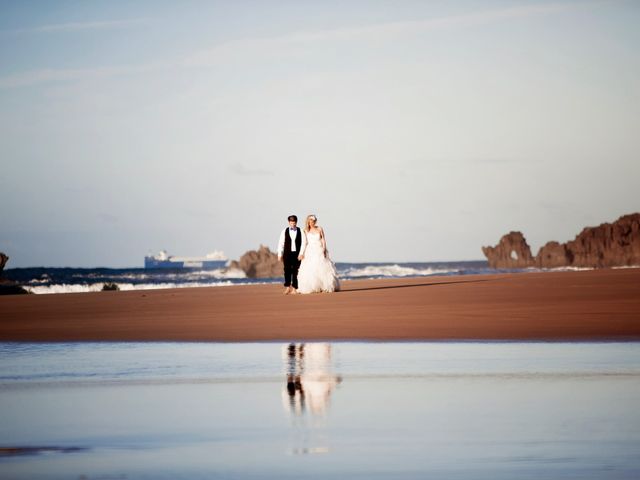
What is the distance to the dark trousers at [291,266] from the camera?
1017 inches

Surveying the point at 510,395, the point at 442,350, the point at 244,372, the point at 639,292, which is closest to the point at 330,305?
the point at 639,292

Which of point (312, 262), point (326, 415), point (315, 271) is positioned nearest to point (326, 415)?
point (326, 415)

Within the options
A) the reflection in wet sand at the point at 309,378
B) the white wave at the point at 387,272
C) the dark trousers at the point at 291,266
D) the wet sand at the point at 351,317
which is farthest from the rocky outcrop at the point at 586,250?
the reflection in wet sand at the point at 309,378

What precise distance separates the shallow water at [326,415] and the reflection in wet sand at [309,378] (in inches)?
0.7

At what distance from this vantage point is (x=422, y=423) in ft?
18.9

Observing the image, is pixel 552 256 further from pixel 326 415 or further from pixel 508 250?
pixel 326 415

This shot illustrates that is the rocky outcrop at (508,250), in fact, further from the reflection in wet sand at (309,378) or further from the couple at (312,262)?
the reflection in wet sand at (309,378)

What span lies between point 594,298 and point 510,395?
40.7ft

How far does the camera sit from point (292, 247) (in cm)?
2566

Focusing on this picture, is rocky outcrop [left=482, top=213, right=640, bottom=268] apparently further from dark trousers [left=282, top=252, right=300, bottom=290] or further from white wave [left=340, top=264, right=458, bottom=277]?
dark trousers [left=282, top=252, right=300, bottom=290]

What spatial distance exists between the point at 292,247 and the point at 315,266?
123cm

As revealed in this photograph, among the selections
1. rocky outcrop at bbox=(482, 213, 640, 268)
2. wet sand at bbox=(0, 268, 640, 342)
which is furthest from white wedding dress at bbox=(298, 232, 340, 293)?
rocky outcrop at bbox=(482, 213, 640, 268)

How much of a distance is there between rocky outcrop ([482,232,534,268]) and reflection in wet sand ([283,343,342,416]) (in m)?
76.3

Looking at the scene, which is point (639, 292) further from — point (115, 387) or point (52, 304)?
point (115, 387)
